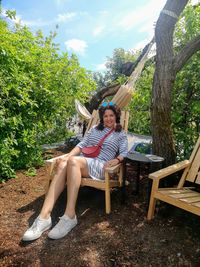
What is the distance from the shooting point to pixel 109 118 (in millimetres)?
3451

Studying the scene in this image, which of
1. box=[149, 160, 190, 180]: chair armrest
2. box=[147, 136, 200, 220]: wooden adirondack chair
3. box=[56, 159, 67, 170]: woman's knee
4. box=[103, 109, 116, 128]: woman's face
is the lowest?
box=[147, 136, 200, 220]: wooden adirondack chair

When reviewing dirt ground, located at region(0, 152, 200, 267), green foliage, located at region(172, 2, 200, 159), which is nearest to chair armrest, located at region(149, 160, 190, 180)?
dirt ground, located at region(0, 152, 200, 267)

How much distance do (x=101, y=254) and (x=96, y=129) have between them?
5.50ft

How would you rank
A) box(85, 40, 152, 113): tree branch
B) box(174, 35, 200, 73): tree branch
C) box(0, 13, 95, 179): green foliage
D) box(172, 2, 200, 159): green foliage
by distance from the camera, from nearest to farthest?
box(174, 35, 200, 73): tree branch
box(0, 13, 95, 179): green foliage
box(172, 2, 200, 159): green foliage
box(85, 40, 152, 113): tree branch

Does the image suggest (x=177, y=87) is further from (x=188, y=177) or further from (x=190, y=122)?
(x=188, y=177)

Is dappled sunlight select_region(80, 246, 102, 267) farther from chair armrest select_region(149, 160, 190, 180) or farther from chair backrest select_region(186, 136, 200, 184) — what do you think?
chair backrest select_region(186, 136, 200, 184)

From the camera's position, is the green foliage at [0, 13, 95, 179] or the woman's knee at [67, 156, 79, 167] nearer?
the woman's knee at [67, 156, 79, 167]

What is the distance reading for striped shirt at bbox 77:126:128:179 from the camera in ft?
9.97

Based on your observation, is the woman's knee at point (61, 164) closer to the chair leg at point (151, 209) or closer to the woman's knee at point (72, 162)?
the woman's knee at point (72, 162)

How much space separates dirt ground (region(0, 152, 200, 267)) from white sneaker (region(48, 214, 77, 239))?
47mm

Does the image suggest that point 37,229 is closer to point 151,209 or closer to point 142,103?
point 151,209

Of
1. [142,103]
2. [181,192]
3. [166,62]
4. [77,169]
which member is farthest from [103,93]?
[181,192]

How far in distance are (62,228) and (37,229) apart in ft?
0.77

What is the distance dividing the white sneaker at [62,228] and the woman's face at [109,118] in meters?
1.33
